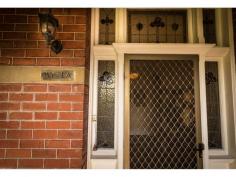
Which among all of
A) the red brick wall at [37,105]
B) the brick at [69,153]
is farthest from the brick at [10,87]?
the brick at [69,153]

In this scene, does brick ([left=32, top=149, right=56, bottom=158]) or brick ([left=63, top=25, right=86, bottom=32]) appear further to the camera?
brick ([left=63, top=25, right=86, bottom=32])

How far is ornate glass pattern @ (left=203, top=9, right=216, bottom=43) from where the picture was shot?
10.00 feet

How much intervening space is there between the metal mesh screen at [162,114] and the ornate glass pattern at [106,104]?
249 mm

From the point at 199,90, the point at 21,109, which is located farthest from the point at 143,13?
the point at 21,109

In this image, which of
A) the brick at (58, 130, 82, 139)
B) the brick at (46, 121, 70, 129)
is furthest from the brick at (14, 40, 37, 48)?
the brick at (58, 130, 82, 139)

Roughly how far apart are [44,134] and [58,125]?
0.52 ft

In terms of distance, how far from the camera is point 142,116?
2.85 meters

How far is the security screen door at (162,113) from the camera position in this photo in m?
2.79

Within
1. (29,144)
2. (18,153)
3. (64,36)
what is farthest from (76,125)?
(64,36)

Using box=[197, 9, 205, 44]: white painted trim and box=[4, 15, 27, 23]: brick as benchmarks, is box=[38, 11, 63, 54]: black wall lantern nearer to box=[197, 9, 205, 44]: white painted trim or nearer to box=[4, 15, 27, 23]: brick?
box=[4, 15, 27, 23]: brick

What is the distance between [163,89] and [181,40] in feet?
2.31

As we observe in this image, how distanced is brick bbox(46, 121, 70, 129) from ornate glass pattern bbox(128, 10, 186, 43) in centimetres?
137

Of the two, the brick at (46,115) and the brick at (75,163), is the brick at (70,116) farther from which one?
the brick at (75,163)

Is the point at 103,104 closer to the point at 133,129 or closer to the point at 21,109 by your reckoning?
the point at 133,129
